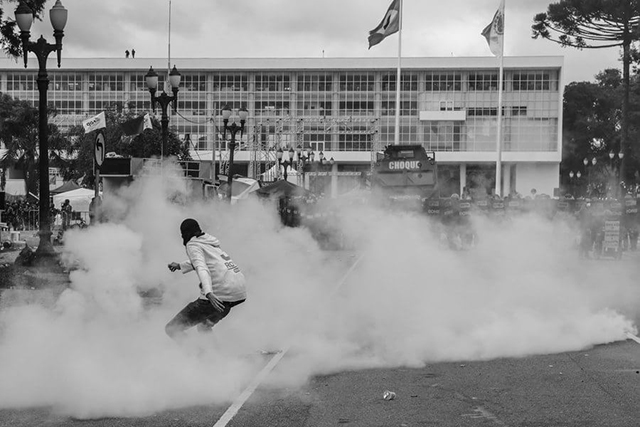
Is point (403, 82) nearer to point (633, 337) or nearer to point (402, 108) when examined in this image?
point (402, 108)

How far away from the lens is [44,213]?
64.8ft

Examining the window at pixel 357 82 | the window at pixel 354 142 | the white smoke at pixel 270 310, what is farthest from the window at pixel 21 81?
the white smoke at pixel 270 310

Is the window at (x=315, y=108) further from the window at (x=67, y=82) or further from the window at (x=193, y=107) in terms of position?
the window at (x=67, y=82)

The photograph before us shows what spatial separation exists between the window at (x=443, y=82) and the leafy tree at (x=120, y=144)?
38.3 m

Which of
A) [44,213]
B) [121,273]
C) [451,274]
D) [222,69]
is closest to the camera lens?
[121,273]

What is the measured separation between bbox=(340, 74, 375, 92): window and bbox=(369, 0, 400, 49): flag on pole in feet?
134

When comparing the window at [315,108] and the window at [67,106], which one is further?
the window at [67,106]

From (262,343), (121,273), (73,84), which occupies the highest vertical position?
(73,84)

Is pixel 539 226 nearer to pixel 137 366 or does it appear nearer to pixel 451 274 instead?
pixel 451 274

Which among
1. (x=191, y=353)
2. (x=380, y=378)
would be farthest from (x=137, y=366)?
(x=380, y=378)

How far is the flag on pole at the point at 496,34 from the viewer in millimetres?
57000

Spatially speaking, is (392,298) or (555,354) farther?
(392,298)

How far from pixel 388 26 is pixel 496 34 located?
7622mm

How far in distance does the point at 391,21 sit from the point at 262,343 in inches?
1778
